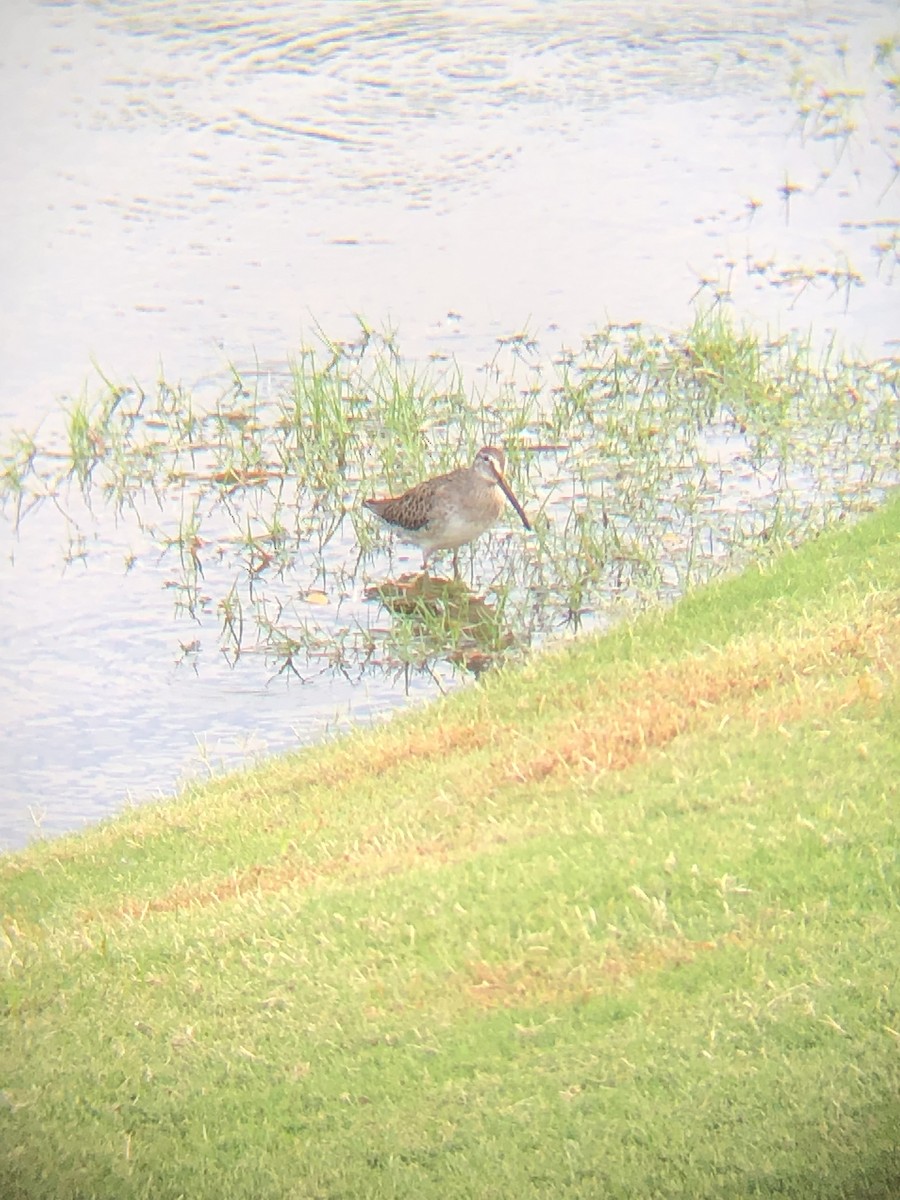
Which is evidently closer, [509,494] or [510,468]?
[509,494]

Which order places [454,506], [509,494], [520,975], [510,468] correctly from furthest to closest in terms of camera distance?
[510,468] → [509,494] → [454,506] → [520,975]

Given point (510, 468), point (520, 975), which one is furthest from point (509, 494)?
point (520, 975)

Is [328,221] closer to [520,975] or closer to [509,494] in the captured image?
[509,494]

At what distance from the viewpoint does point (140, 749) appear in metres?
7.00

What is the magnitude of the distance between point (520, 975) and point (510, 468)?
6042 mm

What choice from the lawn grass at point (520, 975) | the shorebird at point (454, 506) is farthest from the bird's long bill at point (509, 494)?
the lawn grass at point (520, 975)

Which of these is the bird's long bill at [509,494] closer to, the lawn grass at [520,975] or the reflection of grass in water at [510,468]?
the reflection of grass in water at [510,468]

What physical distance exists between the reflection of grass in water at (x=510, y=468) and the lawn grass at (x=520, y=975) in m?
3.00

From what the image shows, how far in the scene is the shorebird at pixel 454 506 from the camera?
858 cm

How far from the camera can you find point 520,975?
3.62 metres

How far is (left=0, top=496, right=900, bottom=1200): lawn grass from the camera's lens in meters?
3.10

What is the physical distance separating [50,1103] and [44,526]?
6.17 m

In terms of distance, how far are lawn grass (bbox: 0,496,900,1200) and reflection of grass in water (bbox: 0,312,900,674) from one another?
2995 mm

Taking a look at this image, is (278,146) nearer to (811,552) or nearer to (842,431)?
(811,552)
